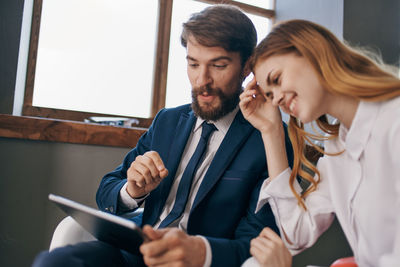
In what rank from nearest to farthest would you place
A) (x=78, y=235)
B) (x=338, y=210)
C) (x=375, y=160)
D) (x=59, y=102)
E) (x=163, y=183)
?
(x=375, y=160)
(x=338, y=210)
(x=78, y=235)
(x=163, y=183)
(x=59, y=102)

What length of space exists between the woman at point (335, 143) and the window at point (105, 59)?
133cm

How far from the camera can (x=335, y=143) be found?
1041mm

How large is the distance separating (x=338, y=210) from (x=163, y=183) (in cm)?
60

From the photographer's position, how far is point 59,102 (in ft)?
6.81

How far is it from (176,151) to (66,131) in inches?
29.5

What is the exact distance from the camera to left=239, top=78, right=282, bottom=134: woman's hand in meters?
1.16

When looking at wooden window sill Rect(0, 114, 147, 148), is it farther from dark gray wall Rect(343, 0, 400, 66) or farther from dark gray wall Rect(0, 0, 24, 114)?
dark gray wall Rect(343, 0, 400, 66)

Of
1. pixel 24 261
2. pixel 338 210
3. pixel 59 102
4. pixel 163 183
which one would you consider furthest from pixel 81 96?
pixel 338 210

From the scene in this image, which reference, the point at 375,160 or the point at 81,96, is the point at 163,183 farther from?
the point at 81,96

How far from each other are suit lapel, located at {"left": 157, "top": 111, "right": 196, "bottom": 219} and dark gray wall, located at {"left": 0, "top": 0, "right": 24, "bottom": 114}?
3.18 ft

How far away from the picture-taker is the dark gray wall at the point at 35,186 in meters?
1.71

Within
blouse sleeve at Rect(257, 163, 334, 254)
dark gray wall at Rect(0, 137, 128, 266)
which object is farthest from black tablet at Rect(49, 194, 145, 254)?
dark gray wall at Rect(0, 137, 128, 266)

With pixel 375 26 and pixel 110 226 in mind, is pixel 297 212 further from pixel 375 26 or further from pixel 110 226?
pixel 375 26

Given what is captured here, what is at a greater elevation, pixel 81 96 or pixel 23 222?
pixel 81 96
